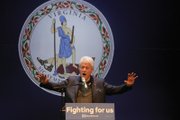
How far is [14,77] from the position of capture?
18.0 ft

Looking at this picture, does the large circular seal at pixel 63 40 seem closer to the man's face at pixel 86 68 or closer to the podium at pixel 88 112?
the man's face at pixel 86 68

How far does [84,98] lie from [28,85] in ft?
4.43

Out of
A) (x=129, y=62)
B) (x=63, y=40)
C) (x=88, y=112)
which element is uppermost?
(x=63, y=40)

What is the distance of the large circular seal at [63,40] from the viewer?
18.4 feet

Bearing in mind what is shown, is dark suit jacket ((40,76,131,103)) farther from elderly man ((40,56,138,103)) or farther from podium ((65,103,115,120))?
podium ((65,103,115,120))

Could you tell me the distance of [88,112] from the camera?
137 inches

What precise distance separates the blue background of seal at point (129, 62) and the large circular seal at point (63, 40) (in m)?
0.08

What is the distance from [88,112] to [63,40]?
7.77 ft

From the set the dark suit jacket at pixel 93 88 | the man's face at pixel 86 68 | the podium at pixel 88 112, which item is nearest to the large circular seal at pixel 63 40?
the dark suit jacket at pixel 93 88

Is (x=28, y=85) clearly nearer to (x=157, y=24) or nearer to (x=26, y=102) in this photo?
(x=26, y=102)

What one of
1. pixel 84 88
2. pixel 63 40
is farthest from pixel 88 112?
pixel 63 40

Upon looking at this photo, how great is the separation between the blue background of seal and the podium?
6.95 ft

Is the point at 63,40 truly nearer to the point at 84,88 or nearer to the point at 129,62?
the point at 129,62

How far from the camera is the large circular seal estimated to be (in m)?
5.60
